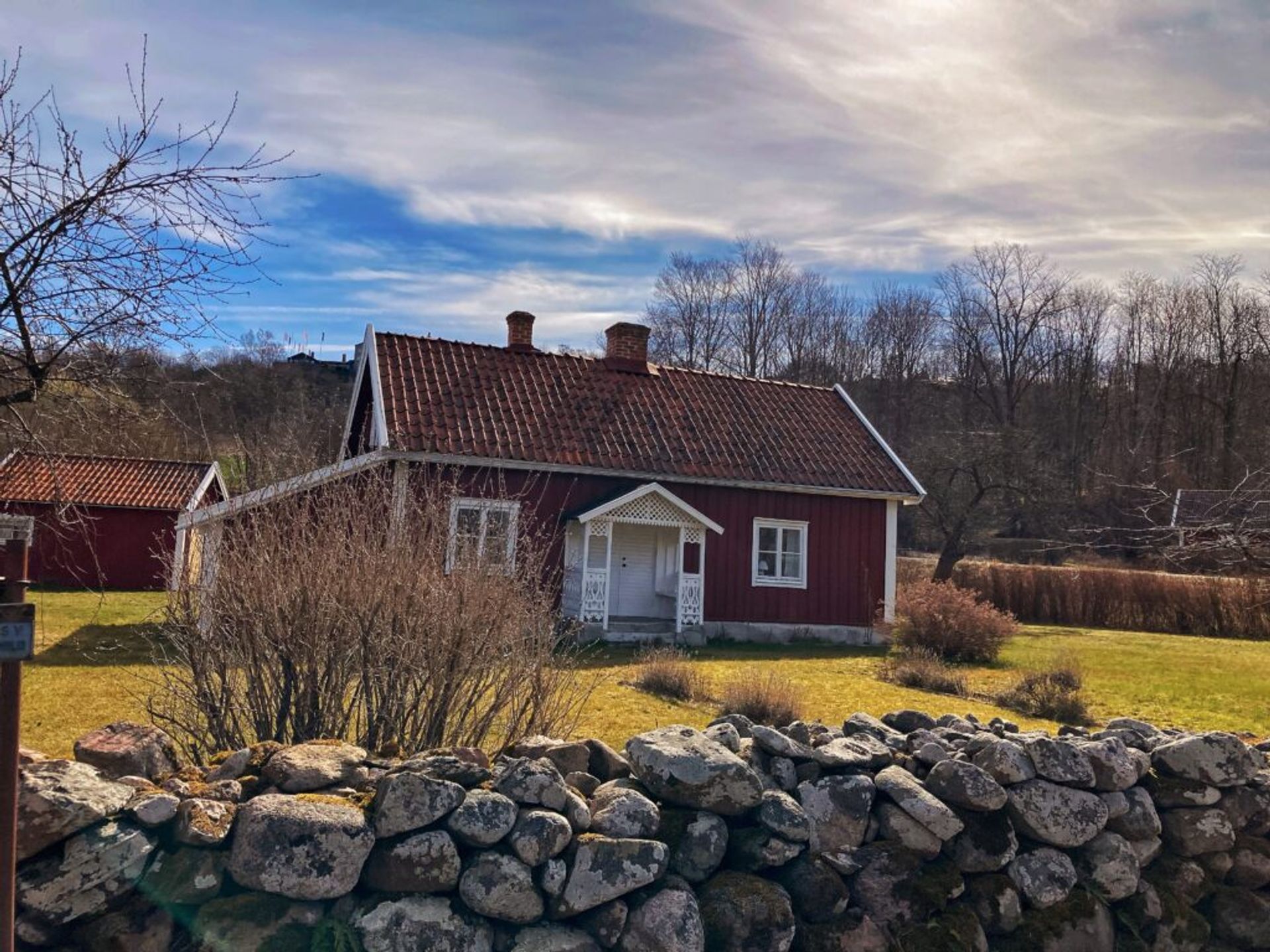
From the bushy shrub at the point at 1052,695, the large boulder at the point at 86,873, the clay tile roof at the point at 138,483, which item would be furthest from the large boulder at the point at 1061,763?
the clay tile roof at the point at 138,483

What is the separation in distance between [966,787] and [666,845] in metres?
1.56

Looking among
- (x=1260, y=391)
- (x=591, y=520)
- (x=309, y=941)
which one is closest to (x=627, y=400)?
(x=591, y=520)

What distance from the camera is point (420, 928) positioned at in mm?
3576

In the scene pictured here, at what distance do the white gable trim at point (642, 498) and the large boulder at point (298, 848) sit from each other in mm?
12426

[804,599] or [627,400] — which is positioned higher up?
[627,400]

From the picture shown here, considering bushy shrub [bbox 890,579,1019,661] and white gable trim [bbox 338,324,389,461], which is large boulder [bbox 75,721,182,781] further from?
bushy shrub [bbox 890,579,1019,661]

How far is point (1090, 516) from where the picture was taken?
38.5m

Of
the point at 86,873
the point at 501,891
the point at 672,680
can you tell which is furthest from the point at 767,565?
the point at 86,873

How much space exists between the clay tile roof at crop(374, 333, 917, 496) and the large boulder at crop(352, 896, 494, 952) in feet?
38.9

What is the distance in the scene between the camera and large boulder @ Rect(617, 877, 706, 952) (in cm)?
378

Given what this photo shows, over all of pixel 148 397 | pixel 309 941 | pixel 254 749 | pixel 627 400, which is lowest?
pixel 309 941

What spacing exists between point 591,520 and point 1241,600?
19.6 meters

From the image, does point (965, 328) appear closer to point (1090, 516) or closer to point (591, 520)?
point (1090, 516)

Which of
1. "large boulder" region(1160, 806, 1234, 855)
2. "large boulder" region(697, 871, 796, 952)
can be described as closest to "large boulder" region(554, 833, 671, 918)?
"large boulder" region(697, 871, 796, 952)
